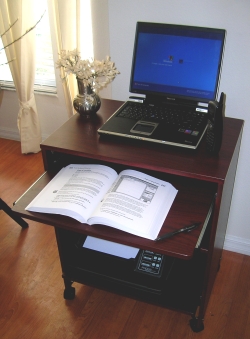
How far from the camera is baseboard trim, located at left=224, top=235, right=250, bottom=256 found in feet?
5.88

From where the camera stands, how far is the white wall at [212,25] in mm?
1294

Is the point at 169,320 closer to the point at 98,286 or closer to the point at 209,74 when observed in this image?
the point at 98,286

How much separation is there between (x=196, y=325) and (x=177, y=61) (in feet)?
3.21

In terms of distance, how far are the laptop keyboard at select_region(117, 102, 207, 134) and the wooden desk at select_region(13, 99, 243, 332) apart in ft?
0.25

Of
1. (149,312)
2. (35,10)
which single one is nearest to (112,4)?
(35,10)

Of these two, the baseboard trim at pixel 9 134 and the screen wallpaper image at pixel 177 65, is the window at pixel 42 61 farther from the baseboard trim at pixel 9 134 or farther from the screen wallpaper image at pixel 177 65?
the screen wallpaper image at pixel 177 65

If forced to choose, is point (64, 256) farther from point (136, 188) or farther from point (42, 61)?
point (42, 61)

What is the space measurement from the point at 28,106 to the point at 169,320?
57.9 inches

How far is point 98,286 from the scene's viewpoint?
1.48 m

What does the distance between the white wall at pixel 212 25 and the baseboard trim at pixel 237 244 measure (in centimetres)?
7

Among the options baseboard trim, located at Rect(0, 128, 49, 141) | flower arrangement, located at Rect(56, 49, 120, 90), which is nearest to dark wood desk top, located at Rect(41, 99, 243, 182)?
flower arrangement, located at Rect(56, 49, 120, 90)

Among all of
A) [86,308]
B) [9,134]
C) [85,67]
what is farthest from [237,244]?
[9,134]

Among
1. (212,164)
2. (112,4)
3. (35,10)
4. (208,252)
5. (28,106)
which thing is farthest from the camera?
(28,106)

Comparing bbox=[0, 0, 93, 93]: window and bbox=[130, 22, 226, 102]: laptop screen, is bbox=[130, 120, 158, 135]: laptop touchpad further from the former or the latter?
bbox=[0, 0, 93, 93]: window
